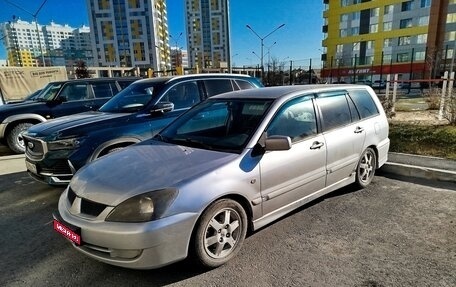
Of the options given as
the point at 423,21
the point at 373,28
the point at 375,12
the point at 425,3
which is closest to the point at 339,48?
the point at 373,28

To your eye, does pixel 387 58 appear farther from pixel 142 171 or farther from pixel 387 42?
pixel 142 171

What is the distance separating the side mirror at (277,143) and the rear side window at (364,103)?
2.14 metres

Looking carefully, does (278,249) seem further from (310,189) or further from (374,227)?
(374,227)

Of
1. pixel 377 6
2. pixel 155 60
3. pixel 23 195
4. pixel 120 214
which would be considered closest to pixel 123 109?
pixel 23 195

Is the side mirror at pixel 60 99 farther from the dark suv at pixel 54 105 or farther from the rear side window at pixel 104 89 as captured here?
the rear side window at pixel 104 89

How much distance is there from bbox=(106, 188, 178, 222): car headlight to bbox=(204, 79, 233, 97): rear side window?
3.61m

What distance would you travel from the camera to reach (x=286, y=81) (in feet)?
134

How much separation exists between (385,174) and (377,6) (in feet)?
185

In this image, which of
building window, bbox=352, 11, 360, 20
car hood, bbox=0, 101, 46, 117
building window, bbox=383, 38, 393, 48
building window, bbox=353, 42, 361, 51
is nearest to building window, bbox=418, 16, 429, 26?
building window, bbox=383, 38, 393, 48

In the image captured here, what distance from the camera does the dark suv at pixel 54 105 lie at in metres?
7.86

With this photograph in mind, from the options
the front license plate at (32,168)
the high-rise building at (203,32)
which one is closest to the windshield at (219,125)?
the front license plate at (32,168)

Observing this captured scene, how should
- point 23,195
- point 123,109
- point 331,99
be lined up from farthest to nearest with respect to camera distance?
1. point 123,109
2. point 23,195
3. point 331,99

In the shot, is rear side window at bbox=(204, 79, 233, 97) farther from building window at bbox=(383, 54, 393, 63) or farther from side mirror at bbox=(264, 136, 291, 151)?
building window at bbox=(383, 54, 393, 63)

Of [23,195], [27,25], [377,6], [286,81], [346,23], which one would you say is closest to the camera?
[23,195]
